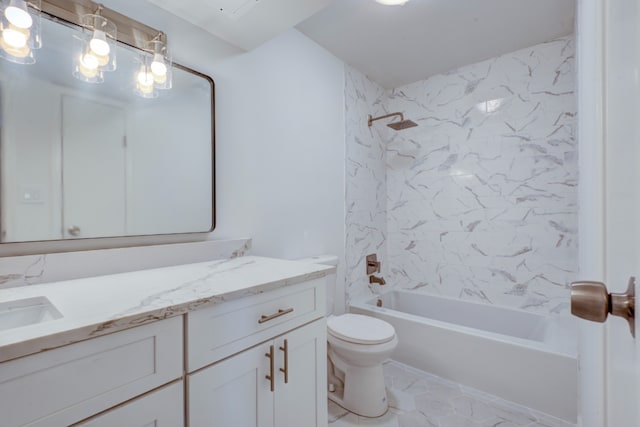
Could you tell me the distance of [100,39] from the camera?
1.14m

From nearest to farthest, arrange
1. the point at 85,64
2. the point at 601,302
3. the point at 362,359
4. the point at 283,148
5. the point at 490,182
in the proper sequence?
the point at 601,302, the point at 85,64, the point at 362,359, the point at 283,148, the point at 490,182

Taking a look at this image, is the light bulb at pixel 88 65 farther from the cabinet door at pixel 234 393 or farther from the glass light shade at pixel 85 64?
the cabinet door at pixel 234 393

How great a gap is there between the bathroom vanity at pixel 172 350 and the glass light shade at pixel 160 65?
84cm

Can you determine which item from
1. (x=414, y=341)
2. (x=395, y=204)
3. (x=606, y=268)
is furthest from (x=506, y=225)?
(x=606, y=268)

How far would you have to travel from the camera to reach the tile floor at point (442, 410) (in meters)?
1.66

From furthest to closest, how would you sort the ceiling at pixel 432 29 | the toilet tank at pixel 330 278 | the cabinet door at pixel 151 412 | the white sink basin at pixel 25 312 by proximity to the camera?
the toilet tank at pixel 330 278, the ceiling at pixel 432 29, the white sink basin at pixel 25 312, the cabinet door at pixel 151 412

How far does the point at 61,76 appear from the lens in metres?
1.07

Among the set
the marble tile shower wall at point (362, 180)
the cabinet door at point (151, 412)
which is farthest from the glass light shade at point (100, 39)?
the marble tile shower wall at point (362, 180)

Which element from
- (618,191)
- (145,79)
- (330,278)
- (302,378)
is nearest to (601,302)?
(618,191)

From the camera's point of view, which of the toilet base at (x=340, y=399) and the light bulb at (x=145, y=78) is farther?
the toilet base at (x=340, y=399)

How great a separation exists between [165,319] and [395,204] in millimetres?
2632

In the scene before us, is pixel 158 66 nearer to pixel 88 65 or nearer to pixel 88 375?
pixel 88 65

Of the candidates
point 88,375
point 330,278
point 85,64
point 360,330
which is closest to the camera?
point 88,375

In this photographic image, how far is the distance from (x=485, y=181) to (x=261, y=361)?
239cm
